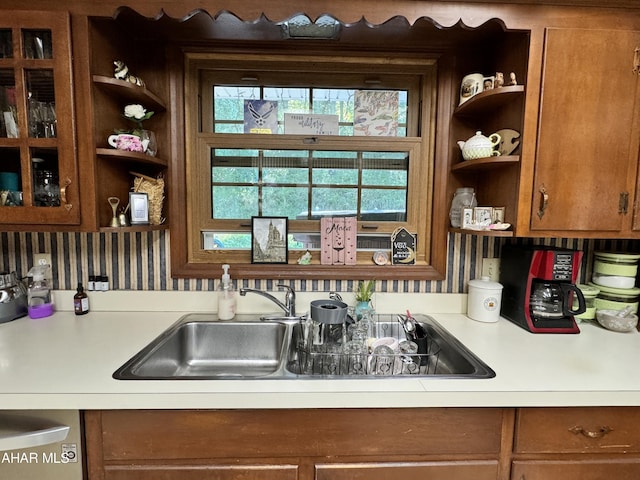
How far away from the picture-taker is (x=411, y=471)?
0.93 m

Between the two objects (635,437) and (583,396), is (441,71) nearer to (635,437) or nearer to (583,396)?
(583,396)

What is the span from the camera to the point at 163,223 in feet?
4.88

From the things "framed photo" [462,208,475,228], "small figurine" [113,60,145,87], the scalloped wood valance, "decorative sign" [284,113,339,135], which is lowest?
"framed photo" [462,208,475,228]

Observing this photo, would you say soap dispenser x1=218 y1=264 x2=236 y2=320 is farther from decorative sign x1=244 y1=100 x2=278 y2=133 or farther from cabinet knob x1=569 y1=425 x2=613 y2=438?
cabinet knob x1=569 y1=425 x2=613 y2=438

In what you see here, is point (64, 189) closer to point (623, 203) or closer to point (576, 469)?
point (576, 469)

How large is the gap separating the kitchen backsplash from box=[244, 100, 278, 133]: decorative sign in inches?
25.5

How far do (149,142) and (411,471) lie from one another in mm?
1554

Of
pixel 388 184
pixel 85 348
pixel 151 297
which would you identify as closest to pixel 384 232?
pixel 388 184

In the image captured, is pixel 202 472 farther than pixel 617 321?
No

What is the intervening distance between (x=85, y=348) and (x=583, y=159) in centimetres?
191

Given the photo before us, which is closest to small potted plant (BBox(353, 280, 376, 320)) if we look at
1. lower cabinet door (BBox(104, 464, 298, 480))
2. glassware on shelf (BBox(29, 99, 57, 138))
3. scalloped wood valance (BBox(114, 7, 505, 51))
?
lower cabinet door (BBox(104, 464, 298, 480))

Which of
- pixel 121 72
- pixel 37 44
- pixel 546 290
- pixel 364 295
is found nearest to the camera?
pixel 37 44

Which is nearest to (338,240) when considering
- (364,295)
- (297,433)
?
(364,295)

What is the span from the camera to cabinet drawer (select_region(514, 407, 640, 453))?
931mm
